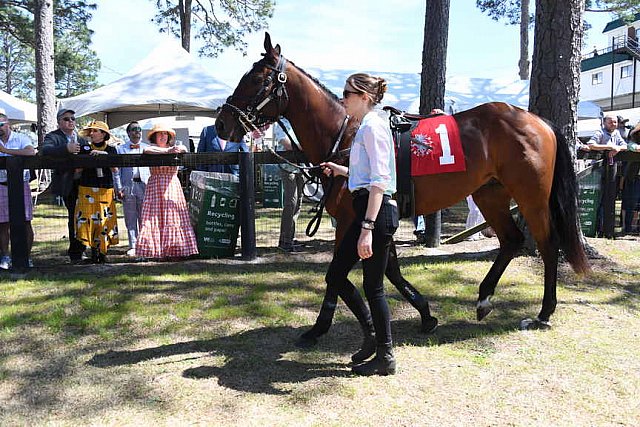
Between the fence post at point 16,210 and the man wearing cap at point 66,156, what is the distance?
1.44ft

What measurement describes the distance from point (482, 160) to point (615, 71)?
55.3 m

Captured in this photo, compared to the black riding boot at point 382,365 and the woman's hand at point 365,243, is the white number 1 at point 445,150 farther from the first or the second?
the black riding boot at point 382,365

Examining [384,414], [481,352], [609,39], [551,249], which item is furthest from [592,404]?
[609,39]

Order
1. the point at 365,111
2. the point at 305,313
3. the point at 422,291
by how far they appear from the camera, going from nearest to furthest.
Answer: the point at 365,111
the point at 305,313
the point at 422,291

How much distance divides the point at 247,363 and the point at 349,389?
0.84 meters

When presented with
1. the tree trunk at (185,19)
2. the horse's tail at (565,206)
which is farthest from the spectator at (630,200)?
the tree trunk at (185,19)

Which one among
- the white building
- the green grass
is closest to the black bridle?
the green grass

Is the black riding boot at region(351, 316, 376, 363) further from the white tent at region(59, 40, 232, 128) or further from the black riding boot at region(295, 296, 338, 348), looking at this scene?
the white tent at region(59, 40, 232, 128)

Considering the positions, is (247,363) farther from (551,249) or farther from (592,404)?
(551,249)

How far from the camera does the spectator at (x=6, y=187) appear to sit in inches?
260

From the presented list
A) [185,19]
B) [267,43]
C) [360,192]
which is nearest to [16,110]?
[185,19]

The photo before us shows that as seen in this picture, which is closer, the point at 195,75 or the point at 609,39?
the point at 195,75

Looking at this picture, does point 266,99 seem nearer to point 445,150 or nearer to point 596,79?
point 445,150

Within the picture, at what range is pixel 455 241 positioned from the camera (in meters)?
7.92
